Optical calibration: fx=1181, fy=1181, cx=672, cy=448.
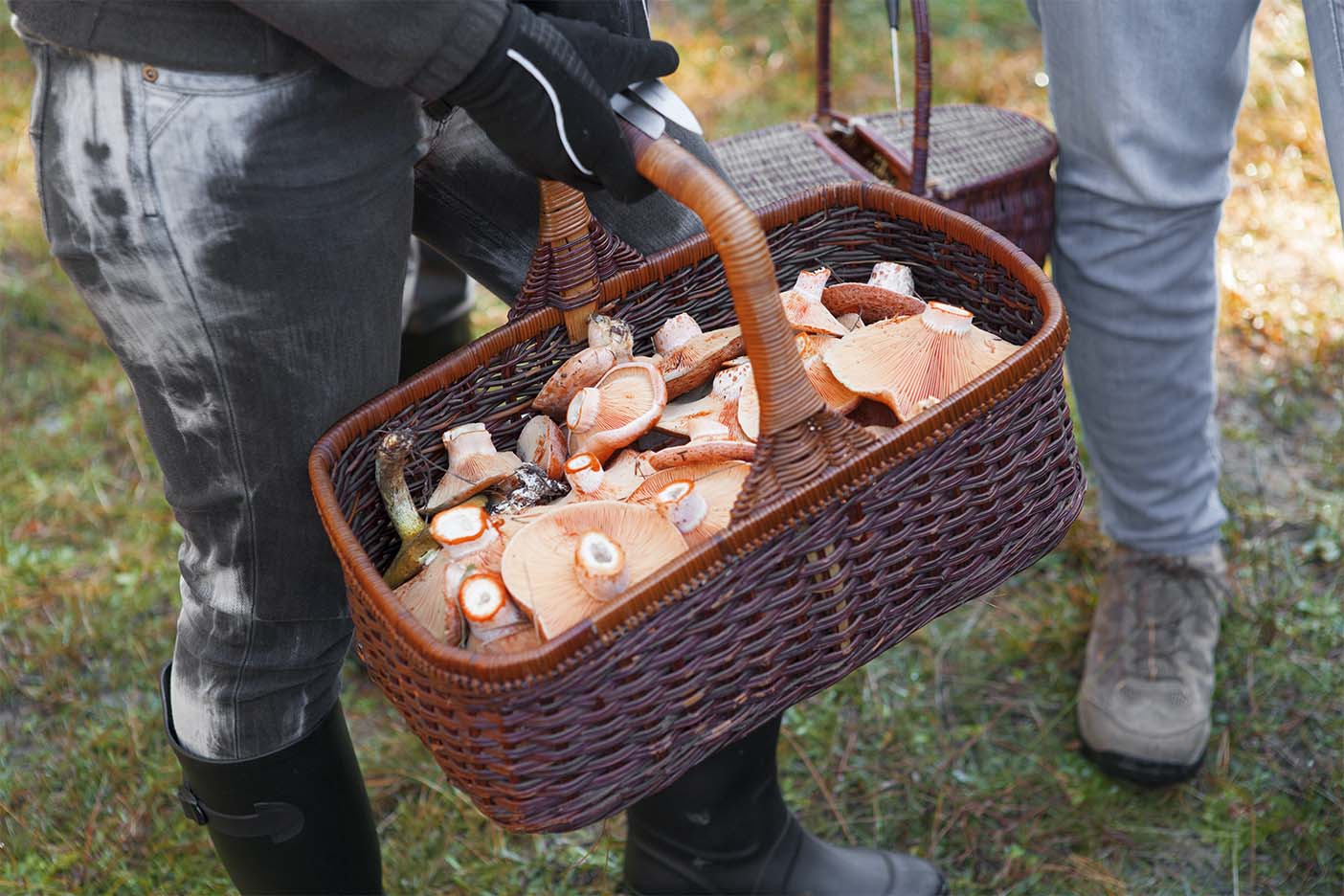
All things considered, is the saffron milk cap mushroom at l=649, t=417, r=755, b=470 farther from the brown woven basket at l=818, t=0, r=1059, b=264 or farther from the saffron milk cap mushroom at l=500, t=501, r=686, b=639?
the brown woven basket at l=818, t=0, r=1059, b=264

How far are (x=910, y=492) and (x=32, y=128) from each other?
2.30 feet

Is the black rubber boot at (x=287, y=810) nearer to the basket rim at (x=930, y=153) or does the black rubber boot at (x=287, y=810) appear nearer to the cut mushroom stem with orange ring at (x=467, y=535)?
the cut mushroom stem with orange ring at (x=467, y=535)

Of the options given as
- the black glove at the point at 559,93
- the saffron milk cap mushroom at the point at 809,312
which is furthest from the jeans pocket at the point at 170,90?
the saffron milk cap mushroom at the point at 809,312

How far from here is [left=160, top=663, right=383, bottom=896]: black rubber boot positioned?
107 centimetres

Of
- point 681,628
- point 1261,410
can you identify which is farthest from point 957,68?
point 681,628

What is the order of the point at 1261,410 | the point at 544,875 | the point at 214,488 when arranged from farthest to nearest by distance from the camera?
the point at 1261,410 → the point at 544,875 → the point at 214,488

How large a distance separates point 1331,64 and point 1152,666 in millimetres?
783

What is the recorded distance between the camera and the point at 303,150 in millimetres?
853

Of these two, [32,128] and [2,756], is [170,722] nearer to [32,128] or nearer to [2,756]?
[32,128]

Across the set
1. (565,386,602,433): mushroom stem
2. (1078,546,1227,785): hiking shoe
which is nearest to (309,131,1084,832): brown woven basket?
(565,386,602,433): mushroom stem

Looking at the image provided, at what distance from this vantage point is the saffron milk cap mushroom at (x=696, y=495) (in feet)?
2.92

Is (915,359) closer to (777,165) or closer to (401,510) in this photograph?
(401,510)

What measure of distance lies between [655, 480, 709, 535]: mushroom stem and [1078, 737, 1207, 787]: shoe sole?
854 millimetres

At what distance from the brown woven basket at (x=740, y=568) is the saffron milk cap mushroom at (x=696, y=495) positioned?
6cm
